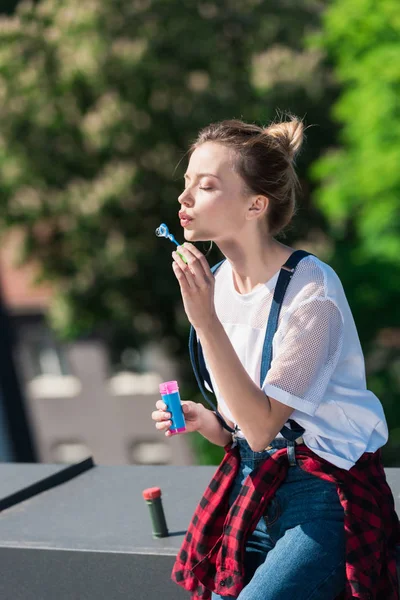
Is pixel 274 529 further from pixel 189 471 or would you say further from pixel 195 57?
pixel 195 57

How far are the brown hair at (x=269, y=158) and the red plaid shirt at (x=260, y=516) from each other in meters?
0.63

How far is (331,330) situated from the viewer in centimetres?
235

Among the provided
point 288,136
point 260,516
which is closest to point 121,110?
point 288,136

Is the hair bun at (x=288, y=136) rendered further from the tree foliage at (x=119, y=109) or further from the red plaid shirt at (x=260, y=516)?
the tree foliage at (x=119, y=109)

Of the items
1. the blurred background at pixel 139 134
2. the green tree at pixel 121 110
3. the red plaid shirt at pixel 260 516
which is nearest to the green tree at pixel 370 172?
the blurred background at pixel 139 134

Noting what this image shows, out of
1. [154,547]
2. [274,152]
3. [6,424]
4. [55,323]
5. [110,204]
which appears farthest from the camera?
[6,424]

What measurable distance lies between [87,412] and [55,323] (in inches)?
277

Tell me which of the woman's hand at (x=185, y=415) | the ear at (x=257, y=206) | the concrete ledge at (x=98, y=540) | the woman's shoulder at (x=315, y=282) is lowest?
the concrete ledge at (x=98, y=540)

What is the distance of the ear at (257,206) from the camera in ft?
8.40

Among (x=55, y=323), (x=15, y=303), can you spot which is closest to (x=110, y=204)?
(x=55, y=323)

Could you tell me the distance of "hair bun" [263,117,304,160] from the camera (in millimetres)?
2598

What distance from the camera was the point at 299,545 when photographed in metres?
2.30

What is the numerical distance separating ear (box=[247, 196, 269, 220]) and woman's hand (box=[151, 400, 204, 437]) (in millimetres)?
506

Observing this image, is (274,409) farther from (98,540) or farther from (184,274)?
(98,540)
